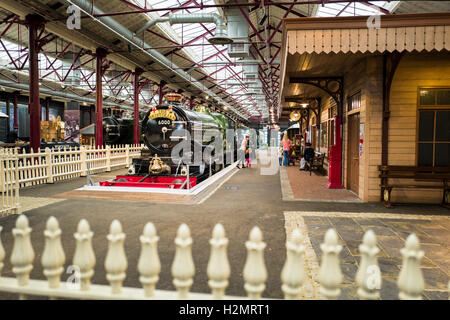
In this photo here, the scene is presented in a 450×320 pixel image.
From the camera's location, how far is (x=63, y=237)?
4.61 metres

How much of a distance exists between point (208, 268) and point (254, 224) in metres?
3.83

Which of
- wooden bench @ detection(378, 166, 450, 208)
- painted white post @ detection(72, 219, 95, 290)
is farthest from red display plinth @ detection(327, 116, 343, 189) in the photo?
painted white post @ detection(72, 219, 95, 290)

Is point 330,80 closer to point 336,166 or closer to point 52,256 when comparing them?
point 336,166

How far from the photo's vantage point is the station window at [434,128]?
276 inches

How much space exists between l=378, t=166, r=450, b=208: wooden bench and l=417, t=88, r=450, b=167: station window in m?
0.26

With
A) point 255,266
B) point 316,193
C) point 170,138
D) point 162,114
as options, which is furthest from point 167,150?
point 255,266

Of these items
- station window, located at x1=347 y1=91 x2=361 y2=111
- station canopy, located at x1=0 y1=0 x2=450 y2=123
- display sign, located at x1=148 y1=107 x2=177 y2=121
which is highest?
station canopy, located at x1=0 y1=0 x2=450 y2=123

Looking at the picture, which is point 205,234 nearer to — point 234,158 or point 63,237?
point 63,237

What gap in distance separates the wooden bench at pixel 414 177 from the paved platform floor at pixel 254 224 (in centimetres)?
42

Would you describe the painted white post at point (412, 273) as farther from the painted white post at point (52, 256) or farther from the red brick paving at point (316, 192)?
the red brick paving at point (316, 192)

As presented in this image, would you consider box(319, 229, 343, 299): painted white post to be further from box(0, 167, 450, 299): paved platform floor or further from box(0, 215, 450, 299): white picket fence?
box(0, 167, 450, 299): paved platform floor

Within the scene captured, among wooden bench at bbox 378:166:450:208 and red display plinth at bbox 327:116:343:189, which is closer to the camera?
wooden bench at bbox 378:166:450:208

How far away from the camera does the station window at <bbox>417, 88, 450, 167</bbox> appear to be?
7.01m

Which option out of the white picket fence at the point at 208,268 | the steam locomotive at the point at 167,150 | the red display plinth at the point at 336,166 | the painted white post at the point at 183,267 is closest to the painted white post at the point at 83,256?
the white picket fence at the point at 208,268
